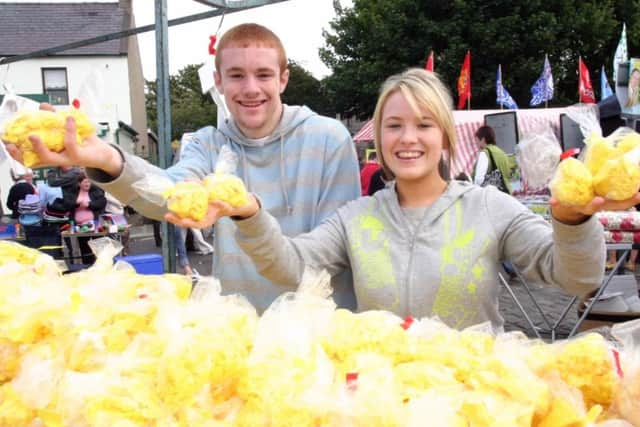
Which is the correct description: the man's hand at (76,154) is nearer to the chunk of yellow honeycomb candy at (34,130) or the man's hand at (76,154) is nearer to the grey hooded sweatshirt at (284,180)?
the chunk of yellow honeycomb candy at (34,130)

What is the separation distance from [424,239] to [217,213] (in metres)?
0.67

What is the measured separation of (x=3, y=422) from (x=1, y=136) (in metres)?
0.65

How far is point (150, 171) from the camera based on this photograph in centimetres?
158

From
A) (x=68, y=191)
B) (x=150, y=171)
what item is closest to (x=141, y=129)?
(x=68, y=191)

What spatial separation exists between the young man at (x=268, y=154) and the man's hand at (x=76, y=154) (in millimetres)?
359

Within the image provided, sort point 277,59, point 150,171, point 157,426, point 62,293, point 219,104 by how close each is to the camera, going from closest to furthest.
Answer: point 157,426 < point 62,293 < point 150,171 < point 277,59 < point 219,104

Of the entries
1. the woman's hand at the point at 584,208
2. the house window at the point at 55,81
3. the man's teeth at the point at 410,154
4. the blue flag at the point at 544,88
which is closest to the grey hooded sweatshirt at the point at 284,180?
the man's teeth at the point at 410,154

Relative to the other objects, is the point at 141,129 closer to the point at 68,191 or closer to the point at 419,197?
the point at 68,191

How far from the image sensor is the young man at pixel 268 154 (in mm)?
1913

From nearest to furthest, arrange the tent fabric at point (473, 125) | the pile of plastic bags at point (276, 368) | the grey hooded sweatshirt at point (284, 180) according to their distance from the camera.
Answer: the pile of plastic bags at point (276, 368), the grey hooded sweatshirt at point (284, 180), the tent fabric at point (473, 125)

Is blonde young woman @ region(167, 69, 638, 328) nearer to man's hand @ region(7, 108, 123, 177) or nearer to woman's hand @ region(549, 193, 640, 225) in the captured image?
woman's hand @ region(549, 193, 640, 225)

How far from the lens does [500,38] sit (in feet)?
62.0

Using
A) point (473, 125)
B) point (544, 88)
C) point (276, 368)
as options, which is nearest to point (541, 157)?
point (276, 368)

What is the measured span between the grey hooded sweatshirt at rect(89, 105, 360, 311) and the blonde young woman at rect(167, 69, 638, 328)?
0.85ft
